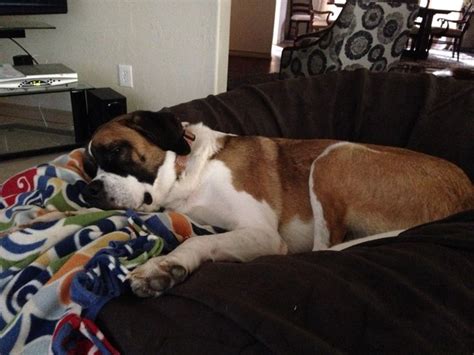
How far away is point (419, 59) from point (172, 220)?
7.80m

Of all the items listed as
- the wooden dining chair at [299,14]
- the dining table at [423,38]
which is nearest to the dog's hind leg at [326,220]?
the dining table at [423,38]

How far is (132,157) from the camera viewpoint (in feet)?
4.27

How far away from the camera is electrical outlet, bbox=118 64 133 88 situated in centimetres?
286

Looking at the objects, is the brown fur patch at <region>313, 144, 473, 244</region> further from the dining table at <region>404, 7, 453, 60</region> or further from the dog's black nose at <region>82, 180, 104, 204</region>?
the dining table at <region>404, 7, 453, 60</region>

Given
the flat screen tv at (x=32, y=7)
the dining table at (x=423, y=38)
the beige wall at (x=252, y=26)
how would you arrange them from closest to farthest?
the flat screen tv at (x=32, y=7), the beige wall at (x=252, y=26), the dining table at (x=423, y=38)

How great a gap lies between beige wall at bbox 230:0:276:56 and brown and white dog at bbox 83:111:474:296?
5.95 m

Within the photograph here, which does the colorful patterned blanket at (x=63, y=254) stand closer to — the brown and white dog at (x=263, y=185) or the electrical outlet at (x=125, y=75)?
the brown and white dog at (x=263, y=185)

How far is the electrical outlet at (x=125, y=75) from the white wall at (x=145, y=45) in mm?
30

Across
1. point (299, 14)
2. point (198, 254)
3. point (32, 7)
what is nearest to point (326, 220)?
point (198, 254)

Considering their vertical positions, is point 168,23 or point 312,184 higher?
point 168,23

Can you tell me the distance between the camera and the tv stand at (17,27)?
2557mm

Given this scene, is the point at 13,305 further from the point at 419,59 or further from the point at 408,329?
the point at 419,59

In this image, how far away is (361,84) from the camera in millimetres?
1910

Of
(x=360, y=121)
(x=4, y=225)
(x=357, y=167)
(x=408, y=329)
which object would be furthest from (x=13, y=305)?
(x=360, y=121)
